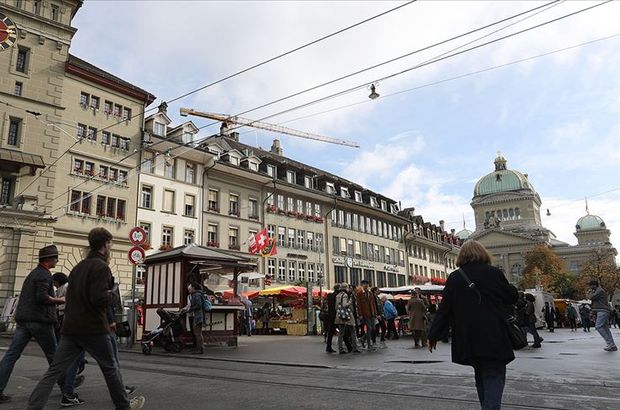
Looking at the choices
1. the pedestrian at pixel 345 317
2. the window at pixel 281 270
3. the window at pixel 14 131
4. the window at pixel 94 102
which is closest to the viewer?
the pedestrian at pixel 345 317

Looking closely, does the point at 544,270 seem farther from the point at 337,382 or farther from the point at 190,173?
the point at 337,382

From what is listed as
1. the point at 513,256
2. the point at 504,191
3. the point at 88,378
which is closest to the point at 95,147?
→ the point at 88,378

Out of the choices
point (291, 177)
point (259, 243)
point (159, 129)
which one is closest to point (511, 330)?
point (259, 243)

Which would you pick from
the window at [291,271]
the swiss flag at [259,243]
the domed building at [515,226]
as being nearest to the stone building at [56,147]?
the swiss flag at [259,243]

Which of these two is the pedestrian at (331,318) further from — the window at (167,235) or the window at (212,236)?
the window at (212,236)

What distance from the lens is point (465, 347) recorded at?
4539 millimetres

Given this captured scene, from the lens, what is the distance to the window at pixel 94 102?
3321 centimetres

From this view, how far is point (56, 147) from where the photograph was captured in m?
30.2

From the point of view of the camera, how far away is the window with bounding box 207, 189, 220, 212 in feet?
131

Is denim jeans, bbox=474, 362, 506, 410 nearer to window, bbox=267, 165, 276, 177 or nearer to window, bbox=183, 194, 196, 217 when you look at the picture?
window, bbox=183, 194, 196, 217

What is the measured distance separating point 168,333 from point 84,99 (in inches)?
918

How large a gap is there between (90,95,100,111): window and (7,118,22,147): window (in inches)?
194

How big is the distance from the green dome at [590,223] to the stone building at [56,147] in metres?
148

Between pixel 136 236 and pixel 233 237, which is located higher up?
pixel 233 237
